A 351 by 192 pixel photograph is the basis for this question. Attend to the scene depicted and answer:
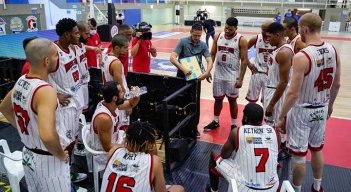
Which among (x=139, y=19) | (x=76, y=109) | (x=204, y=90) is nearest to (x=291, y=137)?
(x=76, y=109)

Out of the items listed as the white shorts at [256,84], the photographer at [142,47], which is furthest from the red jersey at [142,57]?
the white shorts at [256,84]

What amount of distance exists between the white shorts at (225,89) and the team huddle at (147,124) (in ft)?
0.51

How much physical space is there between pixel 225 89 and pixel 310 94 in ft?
6.59

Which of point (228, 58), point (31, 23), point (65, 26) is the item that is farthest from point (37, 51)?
point (31, 23)

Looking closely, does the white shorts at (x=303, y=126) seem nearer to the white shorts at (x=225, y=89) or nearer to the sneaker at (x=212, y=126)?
A: the white shorts at (x=225, y=89)

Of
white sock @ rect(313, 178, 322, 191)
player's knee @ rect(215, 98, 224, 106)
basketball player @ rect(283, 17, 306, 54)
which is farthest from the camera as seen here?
player's knee @ rect(215, 98, 224, 106)

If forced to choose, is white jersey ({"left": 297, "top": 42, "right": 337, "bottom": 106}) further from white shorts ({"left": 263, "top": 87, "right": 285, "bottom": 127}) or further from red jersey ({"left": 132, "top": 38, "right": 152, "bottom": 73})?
red jersey ({"left": 132, "top": 38, "right": 152, "bottom": 73})

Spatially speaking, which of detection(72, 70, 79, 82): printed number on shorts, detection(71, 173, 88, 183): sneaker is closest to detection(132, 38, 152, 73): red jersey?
detection(72, 70, 79, 82): printed number on shorts

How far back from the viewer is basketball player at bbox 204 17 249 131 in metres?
4.61

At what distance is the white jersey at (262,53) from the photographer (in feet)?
14.7

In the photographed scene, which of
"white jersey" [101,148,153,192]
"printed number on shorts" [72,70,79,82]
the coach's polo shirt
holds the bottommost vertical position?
"white jersey" [101,148,153,192]

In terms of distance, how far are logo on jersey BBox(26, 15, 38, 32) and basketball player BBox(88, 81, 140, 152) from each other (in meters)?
11.3

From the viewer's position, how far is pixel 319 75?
115 inches

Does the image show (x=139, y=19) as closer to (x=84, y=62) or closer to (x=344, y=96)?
(x=344, y=96)
